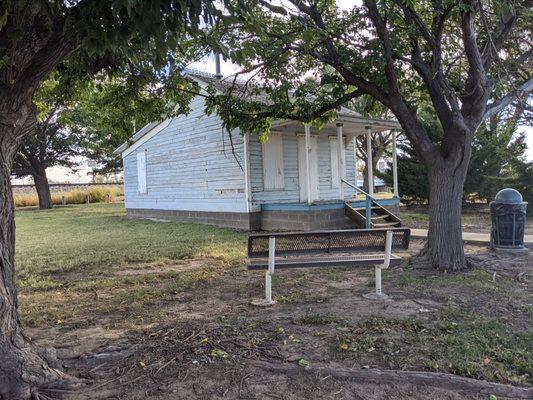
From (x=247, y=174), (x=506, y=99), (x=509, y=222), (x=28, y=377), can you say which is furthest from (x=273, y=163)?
(x=28, y=377)

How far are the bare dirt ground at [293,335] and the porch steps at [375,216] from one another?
5.72 m

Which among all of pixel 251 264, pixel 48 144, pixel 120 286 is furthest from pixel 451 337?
pixel 48 144

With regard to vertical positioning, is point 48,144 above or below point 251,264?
above

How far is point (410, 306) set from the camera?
15.9ft

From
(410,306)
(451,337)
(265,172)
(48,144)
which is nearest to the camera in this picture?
(451,337)

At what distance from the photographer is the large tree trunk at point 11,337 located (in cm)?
284

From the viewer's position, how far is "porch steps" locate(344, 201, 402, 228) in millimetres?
12219

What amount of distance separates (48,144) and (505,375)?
34.4m

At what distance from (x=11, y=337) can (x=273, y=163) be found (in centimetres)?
1118

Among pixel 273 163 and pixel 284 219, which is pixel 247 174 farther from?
pixel 284 219

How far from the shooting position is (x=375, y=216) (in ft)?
42.1

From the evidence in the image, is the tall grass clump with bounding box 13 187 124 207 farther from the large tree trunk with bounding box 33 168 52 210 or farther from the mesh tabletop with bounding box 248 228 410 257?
the mesh tabletop with bounding box 248 228 410 257

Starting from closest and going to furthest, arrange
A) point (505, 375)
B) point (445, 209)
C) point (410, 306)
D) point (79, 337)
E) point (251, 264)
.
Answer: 1. point (505, 375)
2. point (79, 337)
3. point (410, 306)
4. point (251, 264)
5. point (445, 209)

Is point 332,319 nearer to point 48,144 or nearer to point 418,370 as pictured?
point 418,370
